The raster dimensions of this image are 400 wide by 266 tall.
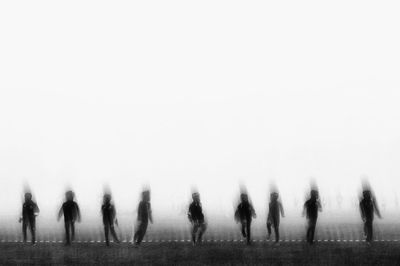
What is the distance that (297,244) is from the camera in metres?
23.9

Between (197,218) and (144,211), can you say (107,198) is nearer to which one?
(144,211)

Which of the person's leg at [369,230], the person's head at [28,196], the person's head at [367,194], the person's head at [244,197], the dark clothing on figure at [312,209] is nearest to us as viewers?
the person's leg at [369,230]

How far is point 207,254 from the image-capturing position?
2117 centimetres

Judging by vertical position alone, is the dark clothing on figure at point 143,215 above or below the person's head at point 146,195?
below

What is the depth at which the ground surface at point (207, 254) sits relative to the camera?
1970cm

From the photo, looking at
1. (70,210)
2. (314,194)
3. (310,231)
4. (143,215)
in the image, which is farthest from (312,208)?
(70,210)

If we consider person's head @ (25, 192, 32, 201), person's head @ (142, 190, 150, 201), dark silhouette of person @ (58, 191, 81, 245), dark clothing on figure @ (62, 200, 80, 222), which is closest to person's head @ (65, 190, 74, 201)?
dark silhouette of person @ (58, 191, 81, 245)

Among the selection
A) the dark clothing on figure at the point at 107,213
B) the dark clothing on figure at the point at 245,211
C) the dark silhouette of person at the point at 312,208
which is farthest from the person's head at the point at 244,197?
the dark clothing on figure at the point at 107,213

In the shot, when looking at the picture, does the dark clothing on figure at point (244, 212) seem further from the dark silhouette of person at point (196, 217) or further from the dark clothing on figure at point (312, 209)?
the dark clothing on figure at point (312, 209)

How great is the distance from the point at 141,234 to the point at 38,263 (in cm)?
509

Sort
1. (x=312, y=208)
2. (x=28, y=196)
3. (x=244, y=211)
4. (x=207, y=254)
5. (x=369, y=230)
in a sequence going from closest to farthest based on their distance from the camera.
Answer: (x=207, y=254) → (x=369, y=230) → (x=312, y=208) → (x=244, y=211) → (x=28, y=196)

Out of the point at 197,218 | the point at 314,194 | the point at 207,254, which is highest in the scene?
the point at 314,194

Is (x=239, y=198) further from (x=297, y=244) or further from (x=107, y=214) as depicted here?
(x=107, y=214)

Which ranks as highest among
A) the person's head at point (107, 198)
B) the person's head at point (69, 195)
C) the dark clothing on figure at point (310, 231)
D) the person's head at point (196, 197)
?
the person's head at point (69, 195)
